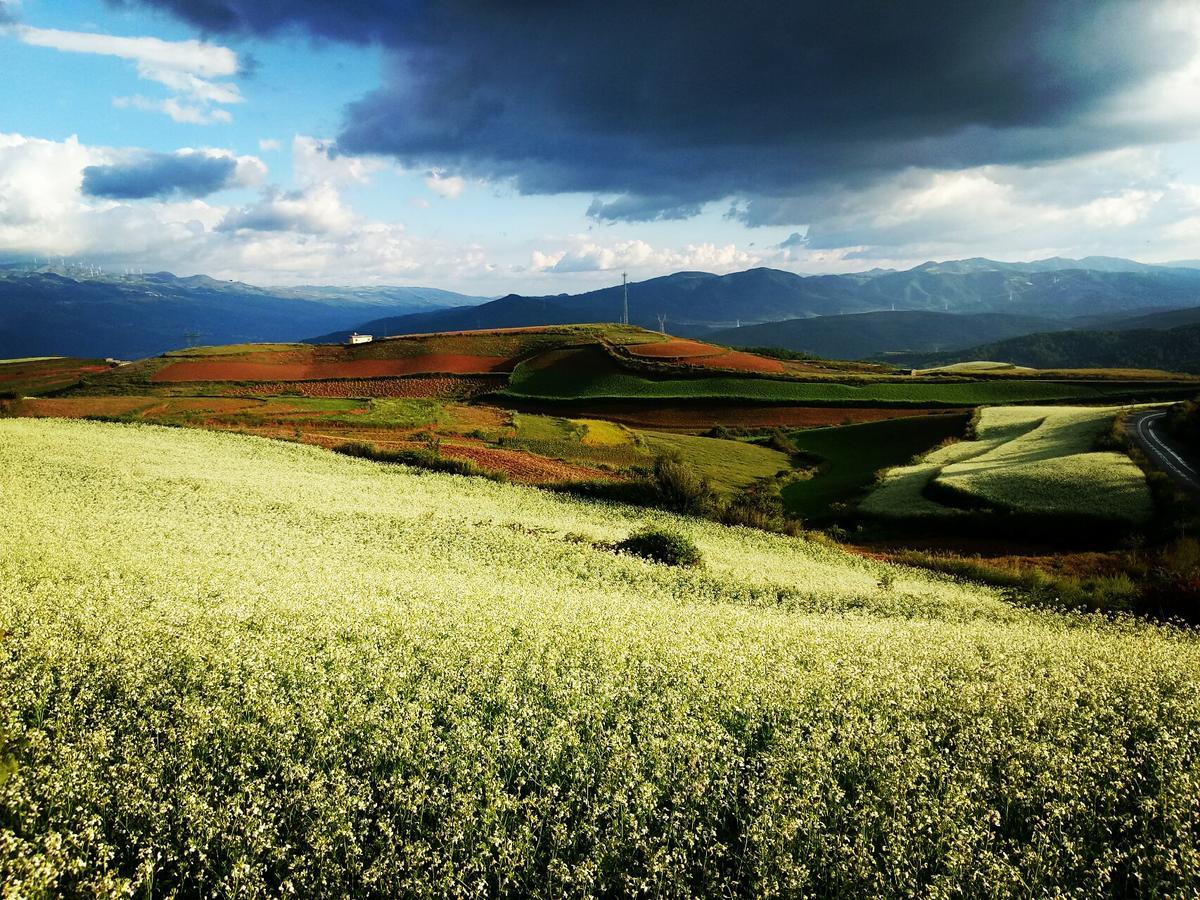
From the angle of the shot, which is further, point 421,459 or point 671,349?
point 671,349

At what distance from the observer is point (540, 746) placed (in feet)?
21.4

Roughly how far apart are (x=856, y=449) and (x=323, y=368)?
7951 centimetres

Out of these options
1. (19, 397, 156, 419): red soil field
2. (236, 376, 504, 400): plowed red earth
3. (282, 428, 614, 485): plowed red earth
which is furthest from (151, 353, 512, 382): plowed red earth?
(282, 428, 614, 485): plowed red earth

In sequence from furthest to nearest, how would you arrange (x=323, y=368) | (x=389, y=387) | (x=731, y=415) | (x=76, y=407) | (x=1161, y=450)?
(x=323, y=368)
(x=389, y=387)
(x=731, y=415)
(x=76, y=407)
(x=1161, y=450)

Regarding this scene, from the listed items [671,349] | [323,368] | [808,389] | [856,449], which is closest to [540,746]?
[856,449]

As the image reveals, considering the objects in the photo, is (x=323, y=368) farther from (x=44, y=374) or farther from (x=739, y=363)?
(x=739, y=363)

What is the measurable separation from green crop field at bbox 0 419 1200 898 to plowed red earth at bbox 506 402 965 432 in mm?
62070

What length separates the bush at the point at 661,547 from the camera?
22.1m

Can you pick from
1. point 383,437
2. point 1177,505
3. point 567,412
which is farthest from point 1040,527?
point 567,412

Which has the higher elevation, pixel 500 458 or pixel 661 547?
pixel 500 458

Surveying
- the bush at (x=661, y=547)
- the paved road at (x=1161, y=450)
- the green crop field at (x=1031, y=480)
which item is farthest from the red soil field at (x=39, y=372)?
the paved road at (x=1161, y=450)

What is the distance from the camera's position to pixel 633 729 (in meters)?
7.52

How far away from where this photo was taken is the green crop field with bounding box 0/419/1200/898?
5.32 m

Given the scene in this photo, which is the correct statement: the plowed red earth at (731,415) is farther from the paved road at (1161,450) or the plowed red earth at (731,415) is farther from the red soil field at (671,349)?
the red soil field at (671,349)
